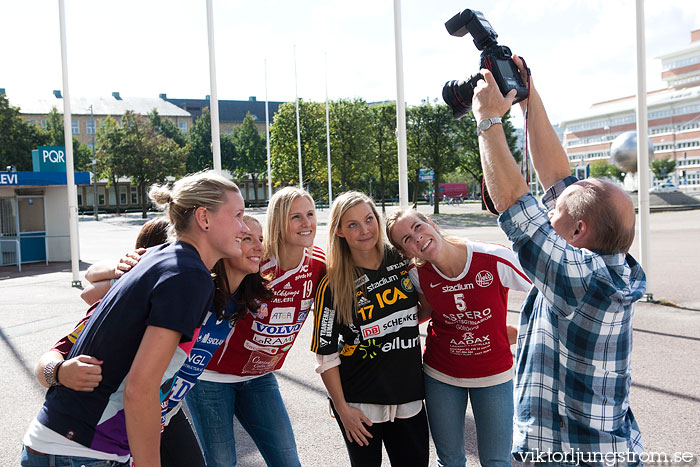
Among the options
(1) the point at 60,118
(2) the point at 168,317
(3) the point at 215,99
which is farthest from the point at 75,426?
(1) the point at 60,118

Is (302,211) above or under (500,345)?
above

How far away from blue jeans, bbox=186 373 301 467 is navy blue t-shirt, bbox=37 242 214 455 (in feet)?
3.56

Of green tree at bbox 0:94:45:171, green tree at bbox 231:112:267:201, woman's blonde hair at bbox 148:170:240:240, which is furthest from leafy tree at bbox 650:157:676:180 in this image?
woman's blonde hair at bbox 148:170:240:240

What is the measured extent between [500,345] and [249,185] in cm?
8743

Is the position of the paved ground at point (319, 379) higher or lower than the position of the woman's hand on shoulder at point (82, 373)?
lower

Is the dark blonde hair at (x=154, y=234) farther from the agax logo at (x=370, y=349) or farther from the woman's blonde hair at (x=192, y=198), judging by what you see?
the agax logo at (x=370, y=349)

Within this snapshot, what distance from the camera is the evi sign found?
1970 centimetres

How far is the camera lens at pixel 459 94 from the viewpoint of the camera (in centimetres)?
245

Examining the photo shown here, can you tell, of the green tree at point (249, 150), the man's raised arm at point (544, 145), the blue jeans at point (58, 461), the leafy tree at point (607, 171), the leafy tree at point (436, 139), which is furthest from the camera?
the green tree at point (249, 150)

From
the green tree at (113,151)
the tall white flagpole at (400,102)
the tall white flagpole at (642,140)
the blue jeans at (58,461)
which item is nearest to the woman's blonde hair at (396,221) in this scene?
the blue jeans at (58,461)

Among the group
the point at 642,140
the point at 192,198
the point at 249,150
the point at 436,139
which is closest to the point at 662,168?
the point at 436,139

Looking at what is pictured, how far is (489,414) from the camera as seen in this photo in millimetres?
2961

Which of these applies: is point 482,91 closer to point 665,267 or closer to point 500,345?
point 500,345

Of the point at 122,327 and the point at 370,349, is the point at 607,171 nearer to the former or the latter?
the point at 370,349
